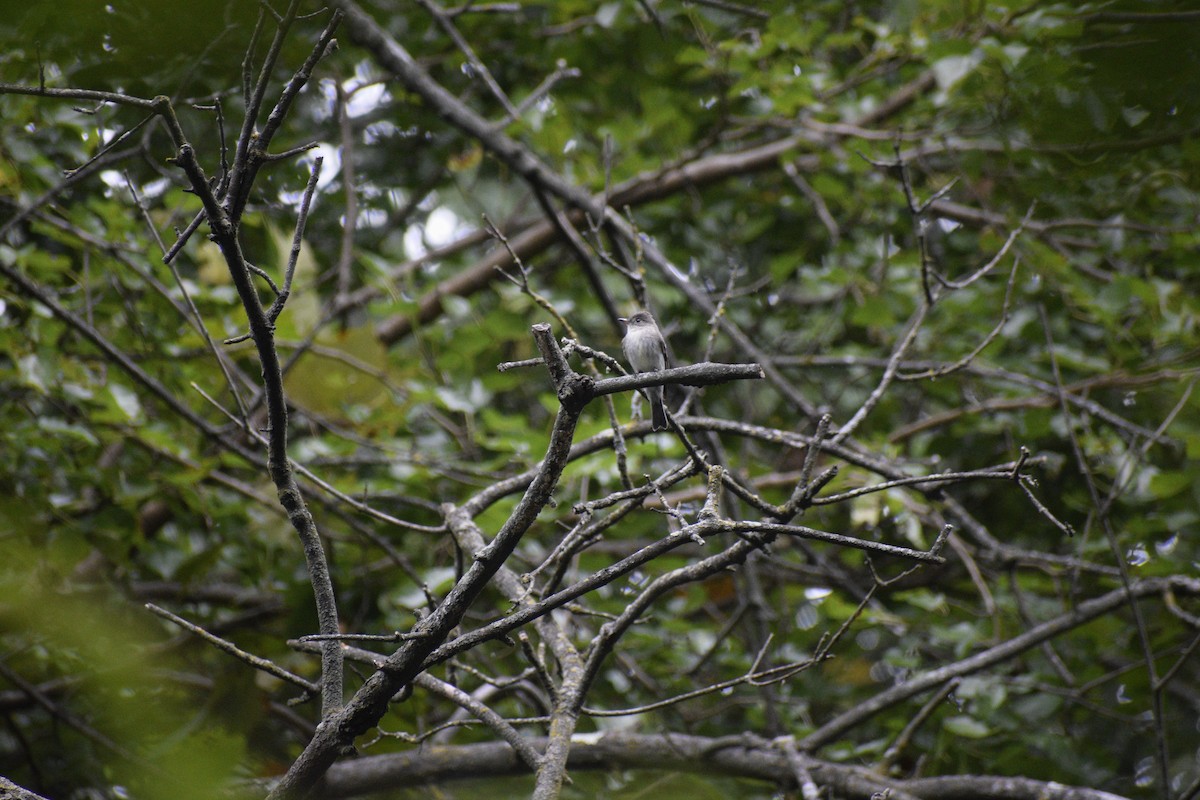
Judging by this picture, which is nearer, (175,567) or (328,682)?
(328,682)

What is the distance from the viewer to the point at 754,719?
4742 mm

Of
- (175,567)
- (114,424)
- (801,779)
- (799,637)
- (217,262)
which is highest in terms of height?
(217,262)

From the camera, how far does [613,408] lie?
2461mm

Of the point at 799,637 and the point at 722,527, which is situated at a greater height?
the point at 722,527

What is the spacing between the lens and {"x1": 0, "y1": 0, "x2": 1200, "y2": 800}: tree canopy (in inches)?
118

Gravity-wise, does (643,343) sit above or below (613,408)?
above

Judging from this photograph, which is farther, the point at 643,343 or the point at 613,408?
the point at 643,343

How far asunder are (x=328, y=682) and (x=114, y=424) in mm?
2542

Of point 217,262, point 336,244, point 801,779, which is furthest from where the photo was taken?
point 336,244

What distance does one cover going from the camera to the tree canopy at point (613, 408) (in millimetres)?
2992

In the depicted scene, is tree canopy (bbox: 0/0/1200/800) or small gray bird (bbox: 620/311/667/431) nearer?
tree canopy (bbox: 0/0/1200/800)

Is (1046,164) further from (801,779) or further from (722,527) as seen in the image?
(722,527)

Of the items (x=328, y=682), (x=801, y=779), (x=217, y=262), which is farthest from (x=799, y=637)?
(x=217, y=262)

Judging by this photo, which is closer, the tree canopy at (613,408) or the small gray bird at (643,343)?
the tree canopy at (613,408)
